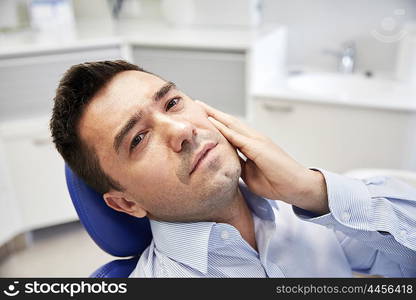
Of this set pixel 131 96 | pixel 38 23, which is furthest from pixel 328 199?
pixel 38 23

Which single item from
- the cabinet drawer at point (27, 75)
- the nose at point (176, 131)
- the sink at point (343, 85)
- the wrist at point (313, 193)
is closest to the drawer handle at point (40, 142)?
the cabinet drawer at point (27, 75)

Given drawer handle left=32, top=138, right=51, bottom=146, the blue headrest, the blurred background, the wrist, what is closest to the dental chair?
the blue headrest

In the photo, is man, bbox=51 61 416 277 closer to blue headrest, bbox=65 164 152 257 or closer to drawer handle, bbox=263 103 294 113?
blue headrest, bbox=65 164 152 257

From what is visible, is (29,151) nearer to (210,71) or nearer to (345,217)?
(210,71)

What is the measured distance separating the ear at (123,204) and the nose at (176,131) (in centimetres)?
14

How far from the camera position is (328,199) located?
0.75 metres

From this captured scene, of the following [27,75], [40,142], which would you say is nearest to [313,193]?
[27,75]

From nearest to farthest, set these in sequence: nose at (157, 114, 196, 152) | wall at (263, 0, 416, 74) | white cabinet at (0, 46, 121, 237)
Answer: nose at (157, 114, 196, 152) → white cabinet at (0, 46, 121, 237) → wall at (263, 0, 416, 74)

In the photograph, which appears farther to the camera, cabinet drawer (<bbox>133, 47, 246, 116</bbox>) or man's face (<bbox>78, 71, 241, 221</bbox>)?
cabinet drawer (<bbox>133, 47, 246, 116</bbox>)

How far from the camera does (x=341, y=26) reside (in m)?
1.85

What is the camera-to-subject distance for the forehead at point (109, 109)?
71cm

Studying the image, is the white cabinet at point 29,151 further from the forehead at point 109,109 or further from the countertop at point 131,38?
the forehead at point 109,109

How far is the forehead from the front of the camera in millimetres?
712

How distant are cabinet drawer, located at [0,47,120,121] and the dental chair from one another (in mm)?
849
